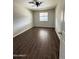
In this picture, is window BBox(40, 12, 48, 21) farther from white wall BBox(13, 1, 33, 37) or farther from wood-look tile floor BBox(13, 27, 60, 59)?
wood-look tile floor BBox(13, 27, 60, 59)

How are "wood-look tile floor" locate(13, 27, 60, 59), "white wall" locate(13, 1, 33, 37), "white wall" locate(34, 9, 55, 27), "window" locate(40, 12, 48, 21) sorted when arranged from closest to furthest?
"wood-look tile floor" locate(13, 27, 60, 59), "white wall" locate(13, 1, 33, 37), "white wall" locate(34, 9, 55, 27), "window" locate(40, 12, 48, 21)

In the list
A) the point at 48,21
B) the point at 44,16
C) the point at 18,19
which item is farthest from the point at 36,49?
the point at 44,16

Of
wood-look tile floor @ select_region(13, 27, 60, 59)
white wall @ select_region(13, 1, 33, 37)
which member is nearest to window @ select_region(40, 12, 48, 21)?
white wall @ select_region(13, 1, 33, 37)

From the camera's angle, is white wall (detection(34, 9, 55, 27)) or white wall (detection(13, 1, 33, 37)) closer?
white wall (detection(13, 1, 33, 37))

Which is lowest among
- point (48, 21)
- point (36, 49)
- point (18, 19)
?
point (36, 49)

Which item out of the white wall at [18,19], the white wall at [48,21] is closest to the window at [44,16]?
the white wall at [48,21]

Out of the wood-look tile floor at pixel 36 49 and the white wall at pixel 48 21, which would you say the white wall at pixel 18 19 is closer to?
the wood-look tile floor at pixel 36 49

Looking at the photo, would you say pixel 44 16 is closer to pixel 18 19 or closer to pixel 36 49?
pixel 18 19

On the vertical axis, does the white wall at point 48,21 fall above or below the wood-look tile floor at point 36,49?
above
